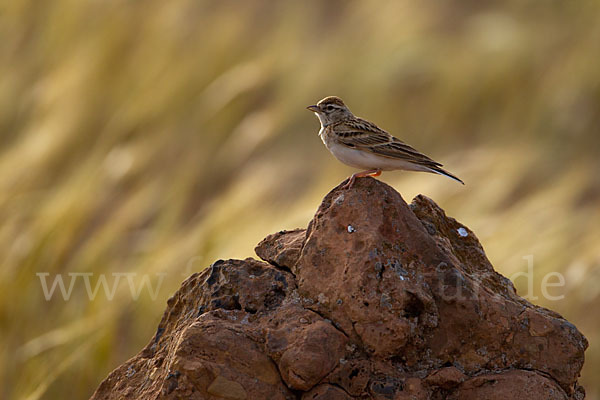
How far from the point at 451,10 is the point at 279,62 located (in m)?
3.05

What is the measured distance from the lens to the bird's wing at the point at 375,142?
15.2 feet

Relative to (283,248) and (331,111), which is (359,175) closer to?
(283,248)

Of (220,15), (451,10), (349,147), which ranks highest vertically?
(220,15)

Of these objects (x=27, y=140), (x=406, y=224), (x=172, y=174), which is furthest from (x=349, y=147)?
(x=27, y=140)

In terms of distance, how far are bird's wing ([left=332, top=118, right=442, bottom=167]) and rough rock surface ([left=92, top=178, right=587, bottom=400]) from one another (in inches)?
18.4

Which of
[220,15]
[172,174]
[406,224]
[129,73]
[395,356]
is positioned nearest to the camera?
[395,356]

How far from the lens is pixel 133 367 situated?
422cm

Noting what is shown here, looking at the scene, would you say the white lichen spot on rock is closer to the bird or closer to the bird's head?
the bird

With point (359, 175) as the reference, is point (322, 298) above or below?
below

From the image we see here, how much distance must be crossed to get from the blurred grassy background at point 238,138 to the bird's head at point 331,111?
3.15 meters

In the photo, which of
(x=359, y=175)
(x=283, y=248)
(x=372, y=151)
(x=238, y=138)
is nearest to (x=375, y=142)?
(x=372, y=151)

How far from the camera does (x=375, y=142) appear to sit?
4695mm

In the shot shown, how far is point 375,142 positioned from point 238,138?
661 cm

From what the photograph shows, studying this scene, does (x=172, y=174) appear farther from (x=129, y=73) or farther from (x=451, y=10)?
(x=451, y=10)
